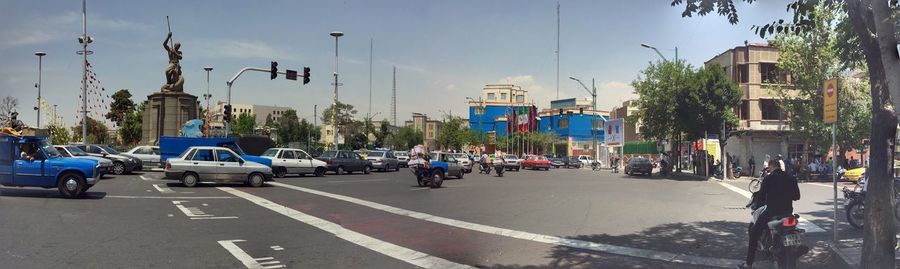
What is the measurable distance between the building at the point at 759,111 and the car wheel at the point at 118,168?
3733cm

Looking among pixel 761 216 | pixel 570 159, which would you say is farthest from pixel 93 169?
pixel 570 159

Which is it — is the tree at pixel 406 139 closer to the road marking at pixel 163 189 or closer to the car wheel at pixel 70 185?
the road marking at pixel 163 189

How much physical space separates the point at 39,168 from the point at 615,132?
170 feet

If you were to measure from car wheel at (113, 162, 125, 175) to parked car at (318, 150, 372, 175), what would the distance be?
10.3m

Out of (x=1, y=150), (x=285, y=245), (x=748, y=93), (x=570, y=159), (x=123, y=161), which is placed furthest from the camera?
(x=570, y=159)

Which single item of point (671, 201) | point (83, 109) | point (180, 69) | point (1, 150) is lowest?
point (671, 201)

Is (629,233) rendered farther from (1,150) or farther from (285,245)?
(1,150)

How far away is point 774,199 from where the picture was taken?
288 inches

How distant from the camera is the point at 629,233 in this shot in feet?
34.7

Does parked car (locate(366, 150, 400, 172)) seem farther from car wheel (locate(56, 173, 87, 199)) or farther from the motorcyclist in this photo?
the motorcyclist

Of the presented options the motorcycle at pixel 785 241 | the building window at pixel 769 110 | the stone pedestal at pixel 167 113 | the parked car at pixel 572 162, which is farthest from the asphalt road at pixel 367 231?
the parked car at pixel 572 162

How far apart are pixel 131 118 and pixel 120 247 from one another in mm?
64867

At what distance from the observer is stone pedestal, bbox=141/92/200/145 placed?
37281 mm

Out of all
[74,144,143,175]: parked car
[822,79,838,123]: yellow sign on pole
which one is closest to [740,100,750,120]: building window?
[822,79,838,123]: yellow sign on pole
